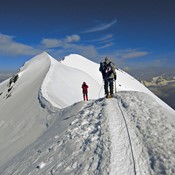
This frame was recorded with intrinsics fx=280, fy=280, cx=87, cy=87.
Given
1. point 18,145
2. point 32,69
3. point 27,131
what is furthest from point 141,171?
point 32,69

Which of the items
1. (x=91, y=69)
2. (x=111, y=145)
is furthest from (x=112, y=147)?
(x=91, y=69)

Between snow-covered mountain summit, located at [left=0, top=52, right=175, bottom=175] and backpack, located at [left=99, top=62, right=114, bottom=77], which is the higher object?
backpack, located at [left=99, top=62, right=114, bottom=77]

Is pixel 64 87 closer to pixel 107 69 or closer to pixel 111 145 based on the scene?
pixel 107 69

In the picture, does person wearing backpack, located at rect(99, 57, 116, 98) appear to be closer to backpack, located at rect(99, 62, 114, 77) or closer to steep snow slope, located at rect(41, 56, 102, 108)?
backpack, located at rect(99, 62, 114, 77)

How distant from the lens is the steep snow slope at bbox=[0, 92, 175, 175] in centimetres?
750

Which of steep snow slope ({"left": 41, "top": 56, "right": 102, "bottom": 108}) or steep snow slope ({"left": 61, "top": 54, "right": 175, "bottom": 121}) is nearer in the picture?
steep snow slope ({"left": 41, "top": 56, "right": 102, "bottom": 108})

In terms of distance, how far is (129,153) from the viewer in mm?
8211

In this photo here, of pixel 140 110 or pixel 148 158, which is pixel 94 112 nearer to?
pixel 140 110

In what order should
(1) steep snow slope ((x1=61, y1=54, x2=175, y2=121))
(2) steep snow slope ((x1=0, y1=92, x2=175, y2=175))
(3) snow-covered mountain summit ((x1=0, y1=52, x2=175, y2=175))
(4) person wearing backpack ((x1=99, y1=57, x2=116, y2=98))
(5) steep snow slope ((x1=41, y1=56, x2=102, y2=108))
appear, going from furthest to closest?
(1) steep snow slope ((x1=61, y1=54, x2=175, y2=121))
(5) steep snow slope ((x1=41, y1=56, x2=102, y2=108))
(4) person wearing backpack ((x1=99, y1=57, x2=116, y2=98))
(3) snow-covered mountain summit ((x1=0, y1=52, x2=175, y2=175))
(2) steep snow slope ((x1=0, y1=92, x2=175, y2=175))

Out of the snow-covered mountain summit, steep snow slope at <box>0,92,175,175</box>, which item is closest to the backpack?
the snow-covered mountain summit

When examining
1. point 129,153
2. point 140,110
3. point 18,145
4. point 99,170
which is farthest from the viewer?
point 18,145

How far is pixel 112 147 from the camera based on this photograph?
870 cm

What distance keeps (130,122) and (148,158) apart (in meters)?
3.51

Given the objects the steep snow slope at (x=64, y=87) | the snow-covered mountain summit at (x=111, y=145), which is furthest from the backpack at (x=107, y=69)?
the steep snow slope at (x=64, y=87)
